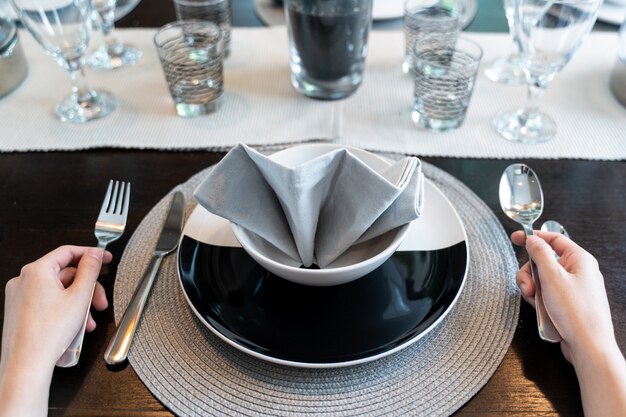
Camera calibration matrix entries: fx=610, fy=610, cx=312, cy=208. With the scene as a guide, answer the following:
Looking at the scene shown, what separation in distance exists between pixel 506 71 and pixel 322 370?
23.4 inches

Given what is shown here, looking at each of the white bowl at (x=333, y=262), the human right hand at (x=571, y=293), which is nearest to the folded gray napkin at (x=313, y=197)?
the white bowl at (x=333, y=262)

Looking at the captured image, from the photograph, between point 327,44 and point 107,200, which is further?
point 327,44

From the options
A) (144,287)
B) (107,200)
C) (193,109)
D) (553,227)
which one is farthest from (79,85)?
(553,227)

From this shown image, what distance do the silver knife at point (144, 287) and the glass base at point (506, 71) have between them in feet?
1.64

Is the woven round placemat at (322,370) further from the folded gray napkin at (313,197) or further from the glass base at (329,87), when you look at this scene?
the glass base at (329,87)

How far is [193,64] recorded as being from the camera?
0.77 metres

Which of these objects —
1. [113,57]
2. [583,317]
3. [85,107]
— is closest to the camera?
[583,317]

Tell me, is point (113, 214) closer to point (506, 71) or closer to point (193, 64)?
point (193, 64)

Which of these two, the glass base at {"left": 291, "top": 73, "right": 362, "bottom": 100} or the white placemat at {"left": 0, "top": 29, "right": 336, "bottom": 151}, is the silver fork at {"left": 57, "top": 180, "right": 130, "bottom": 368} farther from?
the glass base at {"left": 291, "top": 73, "right": 362, "bottom": 100}

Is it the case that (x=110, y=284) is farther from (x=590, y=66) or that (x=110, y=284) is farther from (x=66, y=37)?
(x=590, y=66)

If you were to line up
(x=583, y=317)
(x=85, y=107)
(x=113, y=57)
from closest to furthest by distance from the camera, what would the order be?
(x=583, y=317), (x=85, y=107), (x=113, y=57)

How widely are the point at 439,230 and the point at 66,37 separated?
20.7 inches

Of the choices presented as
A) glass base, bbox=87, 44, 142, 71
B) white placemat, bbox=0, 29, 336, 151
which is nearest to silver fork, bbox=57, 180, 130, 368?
white placemat, bbox=0, 29, 336, 151

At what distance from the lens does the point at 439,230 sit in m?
0.56
